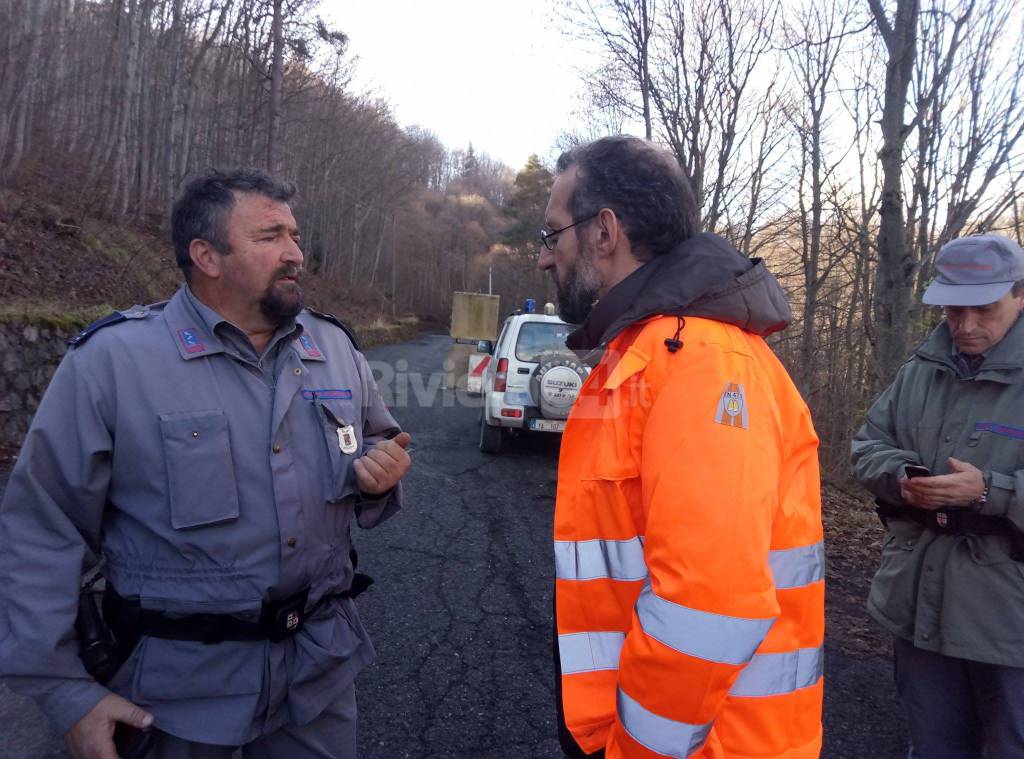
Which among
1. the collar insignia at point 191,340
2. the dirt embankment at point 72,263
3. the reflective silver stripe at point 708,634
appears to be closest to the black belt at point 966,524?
the reflective silver stripe at point 708,634

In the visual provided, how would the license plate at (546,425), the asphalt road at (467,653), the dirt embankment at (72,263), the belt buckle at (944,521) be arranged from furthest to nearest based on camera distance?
the dirt embankment at (72,263)
the license plate at (546,425)
the asphalt road at (467,653)
the belt buckle at (944,521)

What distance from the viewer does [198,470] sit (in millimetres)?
1745

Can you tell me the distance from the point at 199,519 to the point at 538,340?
7.18 metres

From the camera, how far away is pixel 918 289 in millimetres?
8539

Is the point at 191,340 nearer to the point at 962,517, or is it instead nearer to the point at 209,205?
the point at 209,205

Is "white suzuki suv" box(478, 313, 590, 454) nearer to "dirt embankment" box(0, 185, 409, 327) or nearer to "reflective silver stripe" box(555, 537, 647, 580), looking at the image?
"dirt embankment" box(0, 185, 409, 327)

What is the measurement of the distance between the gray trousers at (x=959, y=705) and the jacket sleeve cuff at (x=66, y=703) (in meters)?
2.70

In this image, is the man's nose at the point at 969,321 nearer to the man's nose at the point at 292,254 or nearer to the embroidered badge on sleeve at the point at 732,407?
the embroidered badge on sleeve at the point at 732,407

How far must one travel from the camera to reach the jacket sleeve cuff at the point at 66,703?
5.34 ft

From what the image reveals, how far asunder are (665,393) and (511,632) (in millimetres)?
3135

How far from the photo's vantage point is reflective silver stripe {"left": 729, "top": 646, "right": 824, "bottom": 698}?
55.3 inches

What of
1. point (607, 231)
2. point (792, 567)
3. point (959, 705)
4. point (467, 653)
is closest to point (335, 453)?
point (607, 231)

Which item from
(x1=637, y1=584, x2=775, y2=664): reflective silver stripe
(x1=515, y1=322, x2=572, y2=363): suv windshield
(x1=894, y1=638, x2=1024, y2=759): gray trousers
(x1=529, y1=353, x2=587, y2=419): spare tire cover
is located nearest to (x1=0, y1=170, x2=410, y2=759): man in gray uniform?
(x1=637, y1=584, x2=775, y2=664): reflective silver stripe

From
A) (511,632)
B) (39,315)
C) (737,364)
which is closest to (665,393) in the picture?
(737,364)
